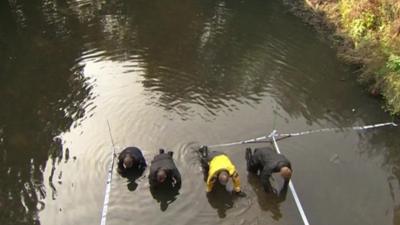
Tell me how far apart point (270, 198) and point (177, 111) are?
434 centimetres

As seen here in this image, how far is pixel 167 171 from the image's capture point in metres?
10.5

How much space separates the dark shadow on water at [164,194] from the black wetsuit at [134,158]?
27.7 inches

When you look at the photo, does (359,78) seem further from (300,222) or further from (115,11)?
(115,11)

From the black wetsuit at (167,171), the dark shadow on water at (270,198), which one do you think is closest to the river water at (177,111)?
the dark shadow on water at (270,198)

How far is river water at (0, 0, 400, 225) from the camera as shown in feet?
35.7

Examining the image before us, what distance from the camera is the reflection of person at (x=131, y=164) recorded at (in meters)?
10.9

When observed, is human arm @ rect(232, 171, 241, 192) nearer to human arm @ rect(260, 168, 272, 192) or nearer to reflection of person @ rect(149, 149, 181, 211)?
human arm @ rect(260, 168, 272, 192)

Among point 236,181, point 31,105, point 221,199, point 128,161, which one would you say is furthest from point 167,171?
point 31,105

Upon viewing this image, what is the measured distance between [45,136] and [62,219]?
3290 millimetres

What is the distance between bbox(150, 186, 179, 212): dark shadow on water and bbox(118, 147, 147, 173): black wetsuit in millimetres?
703

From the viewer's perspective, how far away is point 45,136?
42.3 feet

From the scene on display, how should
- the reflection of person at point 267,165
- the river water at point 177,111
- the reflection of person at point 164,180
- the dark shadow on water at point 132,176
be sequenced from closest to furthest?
the reflection of person at point 267,165 → the reflection of person at point 164,180 → the river water at point 177,111 → the dark shadow on water at point 132,176

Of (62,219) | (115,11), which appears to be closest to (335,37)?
(115,11)

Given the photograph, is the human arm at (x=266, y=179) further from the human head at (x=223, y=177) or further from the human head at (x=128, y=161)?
the human head at (x=128, y=161)
